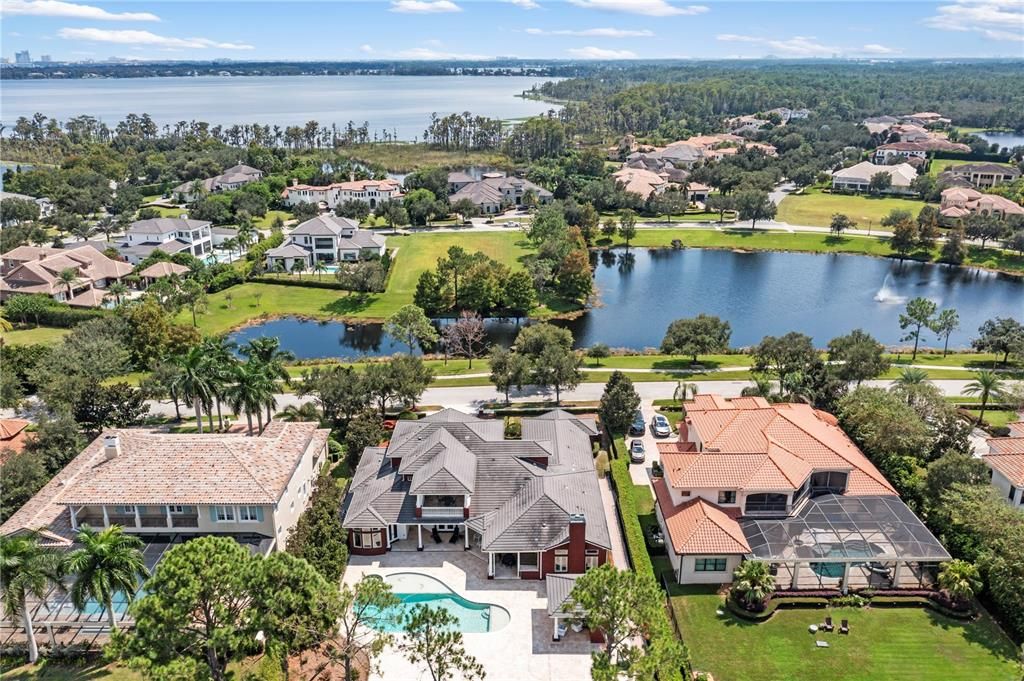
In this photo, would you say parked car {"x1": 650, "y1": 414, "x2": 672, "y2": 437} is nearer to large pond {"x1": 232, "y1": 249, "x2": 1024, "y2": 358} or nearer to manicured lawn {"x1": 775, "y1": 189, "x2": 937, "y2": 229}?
large pond {"x1": 232, "y1": 249, "x2": 1024, "y2": 358}

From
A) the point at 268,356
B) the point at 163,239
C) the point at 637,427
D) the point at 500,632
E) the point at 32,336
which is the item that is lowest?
the point at 500,632

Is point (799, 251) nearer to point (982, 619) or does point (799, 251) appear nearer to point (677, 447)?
point (677, 447)

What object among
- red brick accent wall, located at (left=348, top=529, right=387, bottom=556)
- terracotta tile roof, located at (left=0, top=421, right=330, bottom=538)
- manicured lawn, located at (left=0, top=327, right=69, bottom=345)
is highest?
terracotta tile roof, located at (left=0, top=421, right=330, bottom=538)

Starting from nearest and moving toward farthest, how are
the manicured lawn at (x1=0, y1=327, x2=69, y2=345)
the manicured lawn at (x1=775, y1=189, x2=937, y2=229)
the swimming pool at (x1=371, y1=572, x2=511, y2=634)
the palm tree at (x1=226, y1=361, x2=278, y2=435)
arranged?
1. the swimming pool at (x1=371, y1=572, x2=511, y2=634)
2. the palm tree at (x1=226, y1=361, x2=278, y2=435)
3. the manicured lawn at (x1=0, y1=327, x2=69, y2=345)
4. the manicured lawn at (x1=775, y1=189, x2=937, y2=229)

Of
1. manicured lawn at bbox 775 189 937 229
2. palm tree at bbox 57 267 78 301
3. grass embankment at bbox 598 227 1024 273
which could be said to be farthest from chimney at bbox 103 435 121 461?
manicured lawn at bbox 775 189 937 229

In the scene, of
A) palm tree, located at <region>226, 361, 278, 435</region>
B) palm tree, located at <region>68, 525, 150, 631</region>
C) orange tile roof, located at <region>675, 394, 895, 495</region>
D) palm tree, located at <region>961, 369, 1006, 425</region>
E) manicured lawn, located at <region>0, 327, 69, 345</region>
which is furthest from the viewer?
manicured lawn, located at <region>0, 327, 69, 345</region>

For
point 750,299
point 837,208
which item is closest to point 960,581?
point 750,299

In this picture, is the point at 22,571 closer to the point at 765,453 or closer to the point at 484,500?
the point at 484,500
